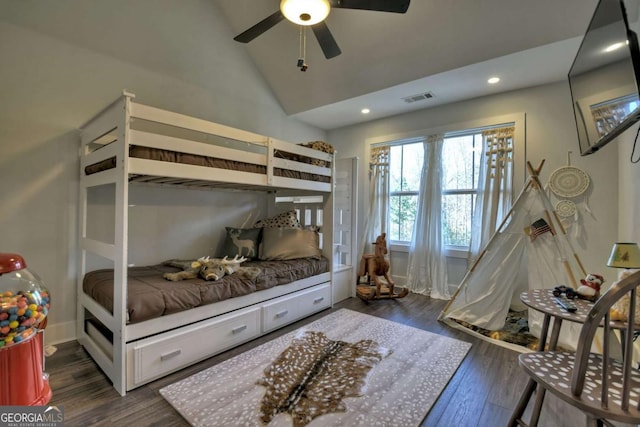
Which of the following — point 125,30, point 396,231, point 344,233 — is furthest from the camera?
point 396,231

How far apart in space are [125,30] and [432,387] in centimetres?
396

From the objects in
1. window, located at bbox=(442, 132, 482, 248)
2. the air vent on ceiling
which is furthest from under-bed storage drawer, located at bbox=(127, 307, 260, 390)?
the air vent on ceiling

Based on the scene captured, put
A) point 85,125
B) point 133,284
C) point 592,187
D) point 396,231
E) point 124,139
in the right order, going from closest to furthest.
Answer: point 124,139 → point 133,284 → point 85,125 → point 592,187 → point 396,231

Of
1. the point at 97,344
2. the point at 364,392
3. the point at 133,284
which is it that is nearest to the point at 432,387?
the point at 364,392

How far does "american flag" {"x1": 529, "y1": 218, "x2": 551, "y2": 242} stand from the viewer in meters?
2.59

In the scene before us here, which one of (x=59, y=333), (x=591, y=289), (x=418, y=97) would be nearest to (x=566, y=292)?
(x=591, y=289)

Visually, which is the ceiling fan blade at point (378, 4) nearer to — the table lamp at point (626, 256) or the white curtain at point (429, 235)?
the table lamp at point (626, 256)

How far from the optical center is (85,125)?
2.47 metres

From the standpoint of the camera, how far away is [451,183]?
3.98 m

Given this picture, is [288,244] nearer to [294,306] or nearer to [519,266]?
[294,306]

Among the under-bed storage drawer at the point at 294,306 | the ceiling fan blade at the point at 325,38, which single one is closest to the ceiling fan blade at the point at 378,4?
the ceiling fan blade at the point at 325,38

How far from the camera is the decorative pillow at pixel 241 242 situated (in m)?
3.30

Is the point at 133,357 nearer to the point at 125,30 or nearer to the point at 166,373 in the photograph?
the point at 166,373

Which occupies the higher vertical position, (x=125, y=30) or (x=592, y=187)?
(x=125, y=30)
